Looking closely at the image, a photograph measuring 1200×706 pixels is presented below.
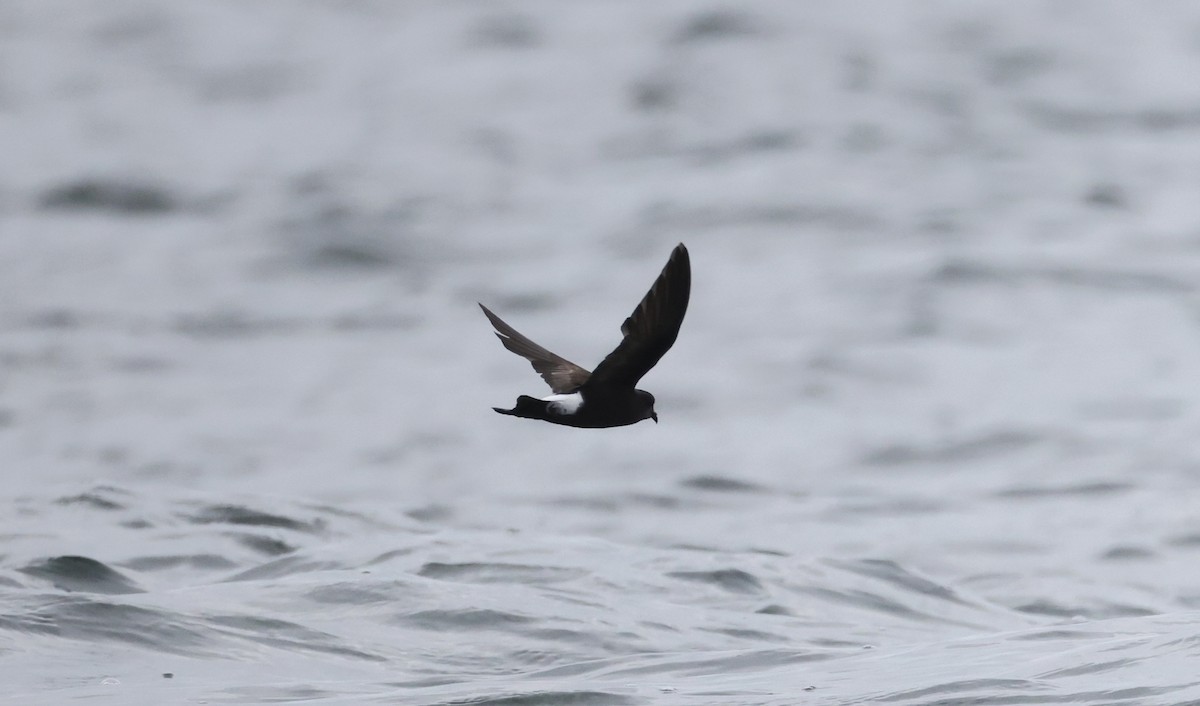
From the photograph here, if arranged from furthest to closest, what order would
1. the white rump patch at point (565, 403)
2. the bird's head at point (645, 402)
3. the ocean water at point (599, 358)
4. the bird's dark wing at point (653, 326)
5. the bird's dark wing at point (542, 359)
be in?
the ocean water at point (599, 358), the bird's dark wing at point (542, 359), the bird's head at point (645, 402), the white rump patch at point (565, 403), the bird's dark wing at point (653, 326)

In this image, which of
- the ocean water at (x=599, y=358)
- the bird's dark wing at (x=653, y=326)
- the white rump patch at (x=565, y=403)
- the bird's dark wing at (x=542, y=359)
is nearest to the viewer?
the bird's dark wing at (x=653, y=326)

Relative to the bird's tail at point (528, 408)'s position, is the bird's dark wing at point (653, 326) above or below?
above

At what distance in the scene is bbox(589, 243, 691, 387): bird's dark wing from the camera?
6297 mm

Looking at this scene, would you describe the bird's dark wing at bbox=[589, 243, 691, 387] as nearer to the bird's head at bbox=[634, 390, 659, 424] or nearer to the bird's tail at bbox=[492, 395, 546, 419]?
the bird's head at bbox=[634, 390, 659, 424]

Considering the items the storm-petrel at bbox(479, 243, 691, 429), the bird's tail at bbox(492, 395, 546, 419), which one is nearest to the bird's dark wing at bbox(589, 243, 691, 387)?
the storm-petrel at bbox(479, 243, 691, 429)

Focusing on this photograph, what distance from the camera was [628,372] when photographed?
6711 millimetres

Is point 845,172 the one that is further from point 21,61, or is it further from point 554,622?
point 554,622

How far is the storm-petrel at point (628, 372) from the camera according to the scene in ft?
20.7

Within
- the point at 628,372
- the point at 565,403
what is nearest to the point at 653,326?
the point at 628,372

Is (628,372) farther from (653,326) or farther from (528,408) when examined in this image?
(528,408)

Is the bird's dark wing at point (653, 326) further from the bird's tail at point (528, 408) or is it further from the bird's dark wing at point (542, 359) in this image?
the bird's dark wing at point (542, 359)

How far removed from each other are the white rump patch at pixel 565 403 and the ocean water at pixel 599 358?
2.26 meters

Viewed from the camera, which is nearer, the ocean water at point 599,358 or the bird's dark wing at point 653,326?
the bird's dark wing at point 653,326

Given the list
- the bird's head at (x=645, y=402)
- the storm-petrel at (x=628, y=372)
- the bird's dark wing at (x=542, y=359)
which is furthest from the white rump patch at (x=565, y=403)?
the bird's dark wing at (x=542, y=359)
